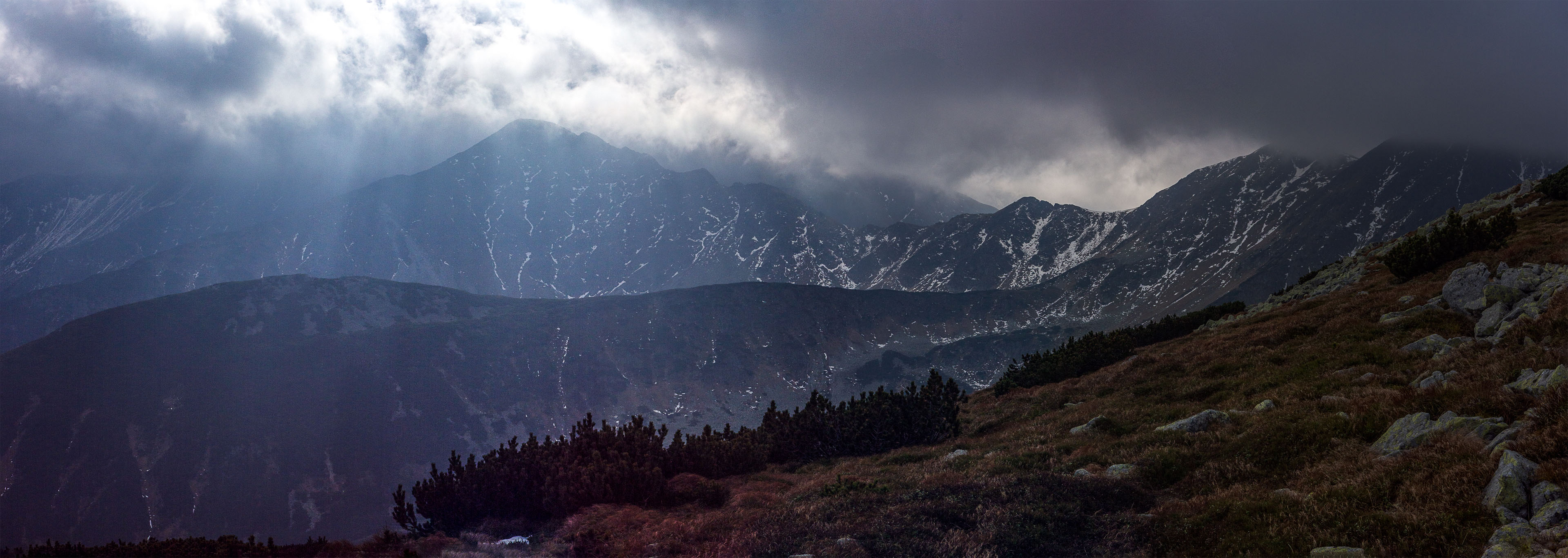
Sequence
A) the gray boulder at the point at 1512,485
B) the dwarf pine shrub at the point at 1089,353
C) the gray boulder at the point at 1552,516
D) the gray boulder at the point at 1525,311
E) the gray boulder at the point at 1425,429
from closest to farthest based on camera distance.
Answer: the gray boulder at the point at 1552,516, the gray boulder at the point at 1512,485, the gray boulder at the point at 1425,429, the gray boulder at the point at 1525,311, the dwarf pine shrub at the point at 1089,353

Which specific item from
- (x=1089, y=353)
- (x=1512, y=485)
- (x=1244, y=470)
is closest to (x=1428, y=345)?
(x=1244, y=470)

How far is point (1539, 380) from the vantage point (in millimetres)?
12625

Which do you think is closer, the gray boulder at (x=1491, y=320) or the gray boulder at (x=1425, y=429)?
the gray boulder at (x=1425, y=429)

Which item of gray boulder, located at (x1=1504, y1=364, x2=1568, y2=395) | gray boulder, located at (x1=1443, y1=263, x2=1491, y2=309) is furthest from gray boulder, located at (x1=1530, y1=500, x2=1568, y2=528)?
gray boulder, located at (x1=1443, y1=263, x2=1491, y2=309)

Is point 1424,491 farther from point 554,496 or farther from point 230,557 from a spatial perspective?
point 230,557

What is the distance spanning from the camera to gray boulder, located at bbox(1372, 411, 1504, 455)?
11.9 meters

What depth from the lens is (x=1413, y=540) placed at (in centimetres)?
978

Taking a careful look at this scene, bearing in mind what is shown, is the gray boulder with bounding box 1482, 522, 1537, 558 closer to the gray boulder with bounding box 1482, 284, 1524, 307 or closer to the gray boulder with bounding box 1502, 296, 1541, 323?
the gray boulder with bounding box 1502, 296, 1541, 323

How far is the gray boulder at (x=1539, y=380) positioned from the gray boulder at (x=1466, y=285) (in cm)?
1228

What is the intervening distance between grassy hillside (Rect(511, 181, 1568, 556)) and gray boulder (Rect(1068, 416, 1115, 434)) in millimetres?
248

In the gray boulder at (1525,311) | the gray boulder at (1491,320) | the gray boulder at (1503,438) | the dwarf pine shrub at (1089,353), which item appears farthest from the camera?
the dwarf pine shrub at (1089,353)

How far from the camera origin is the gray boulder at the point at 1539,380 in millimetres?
12039

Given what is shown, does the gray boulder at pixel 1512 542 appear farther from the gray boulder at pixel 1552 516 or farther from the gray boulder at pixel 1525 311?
the gray boulder at pixel 1525 311

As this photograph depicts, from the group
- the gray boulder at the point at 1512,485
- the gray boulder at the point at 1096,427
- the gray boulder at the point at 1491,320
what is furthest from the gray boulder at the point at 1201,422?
the gray boulder at the point at 1512,485
